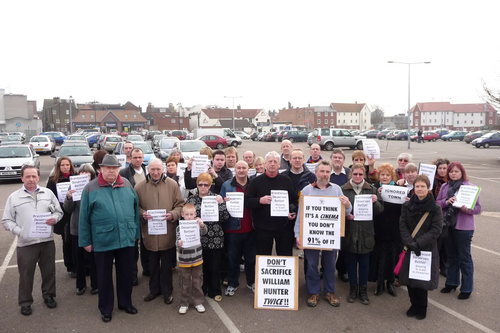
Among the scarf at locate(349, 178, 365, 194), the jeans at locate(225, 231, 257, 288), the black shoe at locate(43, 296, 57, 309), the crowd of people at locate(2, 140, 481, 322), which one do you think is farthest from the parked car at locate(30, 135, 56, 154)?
the scarf at locate(349, 178, 365, 194)

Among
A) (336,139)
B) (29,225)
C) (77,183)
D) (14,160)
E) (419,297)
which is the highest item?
(336,139)

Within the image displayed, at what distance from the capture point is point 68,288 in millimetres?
5793

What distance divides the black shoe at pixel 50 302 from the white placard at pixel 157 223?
1623 mm

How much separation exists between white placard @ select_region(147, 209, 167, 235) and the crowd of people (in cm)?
3

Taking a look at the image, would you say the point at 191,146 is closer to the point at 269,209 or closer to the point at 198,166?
the point at 198,166

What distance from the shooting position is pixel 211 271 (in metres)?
5.39

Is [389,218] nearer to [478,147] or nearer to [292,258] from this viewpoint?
[292,258]

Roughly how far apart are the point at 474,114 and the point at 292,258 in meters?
141

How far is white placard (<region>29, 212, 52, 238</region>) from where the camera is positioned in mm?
4906

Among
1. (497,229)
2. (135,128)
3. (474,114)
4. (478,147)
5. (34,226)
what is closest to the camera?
(34,226)

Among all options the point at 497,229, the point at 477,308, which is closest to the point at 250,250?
the point at 477,308

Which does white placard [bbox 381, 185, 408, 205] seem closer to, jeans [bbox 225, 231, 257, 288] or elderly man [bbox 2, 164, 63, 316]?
jeans [bbox 225, 231, 257, 288]

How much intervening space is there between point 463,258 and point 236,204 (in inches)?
130

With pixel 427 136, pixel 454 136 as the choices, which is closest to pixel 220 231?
pixel 427 136
